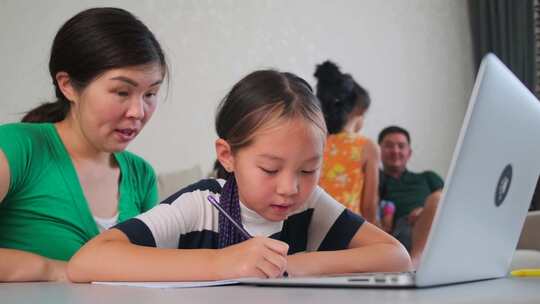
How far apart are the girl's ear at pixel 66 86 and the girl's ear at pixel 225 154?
463 millimetres

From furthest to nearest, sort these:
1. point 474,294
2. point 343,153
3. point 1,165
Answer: point 343,153 < point 1,165 < point 474,294

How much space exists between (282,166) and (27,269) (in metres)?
0.47

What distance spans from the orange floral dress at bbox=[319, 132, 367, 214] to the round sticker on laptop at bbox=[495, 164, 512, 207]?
2640 mm

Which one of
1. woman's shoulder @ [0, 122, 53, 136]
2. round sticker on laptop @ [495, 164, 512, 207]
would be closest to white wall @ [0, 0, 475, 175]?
woman's shoulder @ [0, 122, 53, 136]

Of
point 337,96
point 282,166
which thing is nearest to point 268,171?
point 282,166

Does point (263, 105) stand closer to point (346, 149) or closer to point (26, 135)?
point (26, 135)

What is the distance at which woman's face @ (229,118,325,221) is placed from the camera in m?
1.17

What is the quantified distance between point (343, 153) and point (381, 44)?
1.70 metres

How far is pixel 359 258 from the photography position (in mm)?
1119

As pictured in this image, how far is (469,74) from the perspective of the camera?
5.21m

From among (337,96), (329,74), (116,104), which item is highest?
(329,74)

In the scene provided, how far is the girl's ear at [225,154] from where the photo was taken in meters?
1.29

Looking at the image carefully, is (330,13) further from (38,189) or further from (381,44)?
(38,189)

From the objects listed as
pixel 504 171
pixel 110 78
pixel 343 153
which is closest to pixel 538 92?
pixel 343 153
